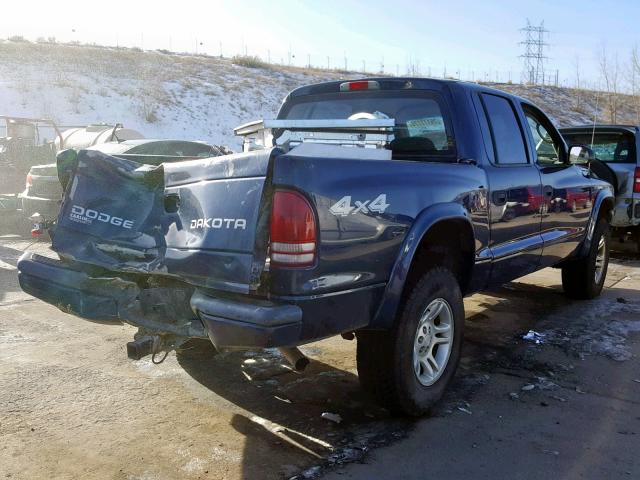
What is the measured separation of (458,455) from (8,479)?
2169 mm

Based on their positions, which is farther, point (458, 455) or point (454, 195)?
point (454, 195)

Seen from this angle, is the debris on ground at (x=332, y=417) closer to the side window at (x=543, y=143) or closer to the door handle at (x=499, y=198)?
the door handle at (x=499, y=198)

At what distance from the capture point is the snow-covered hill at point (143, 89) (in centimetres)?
2775

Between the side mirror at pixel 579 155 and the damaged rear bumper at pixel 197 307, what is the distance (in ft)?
10.3

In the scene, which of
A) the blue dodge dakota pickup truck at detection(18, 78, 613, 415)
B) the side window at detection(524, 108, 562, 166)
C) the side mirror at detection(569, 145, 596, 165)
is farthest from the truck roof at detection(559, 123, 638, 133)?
the blue dodge dakota pickup truck at detection(18, 78, 613, 415)

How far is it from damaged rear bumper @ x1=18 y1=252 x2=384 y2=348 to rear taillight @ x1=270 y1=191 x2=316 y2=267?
7.4 inches

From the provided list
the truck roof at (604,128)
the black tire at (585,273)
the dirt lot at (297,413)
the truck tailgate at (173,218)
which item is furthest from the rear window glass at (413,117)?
the truck roof at (604,128)

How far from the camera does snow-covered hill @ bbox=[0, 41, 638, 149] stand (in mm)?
27750

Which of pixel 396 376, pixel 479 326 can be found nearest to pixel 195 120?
pixel 479 326

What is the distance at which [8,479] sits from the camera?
287cm

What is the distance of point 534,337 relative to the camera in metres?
5.12

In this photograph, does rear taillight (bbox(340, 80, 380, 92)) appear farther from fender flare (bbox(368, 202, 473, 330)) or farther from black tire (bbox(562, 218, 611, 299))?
black tire (bbox(562, 218, 611, 299))

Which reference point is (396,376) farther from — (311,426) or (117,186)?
(117,186)

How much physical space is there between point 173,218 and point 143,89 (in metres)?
29.6
